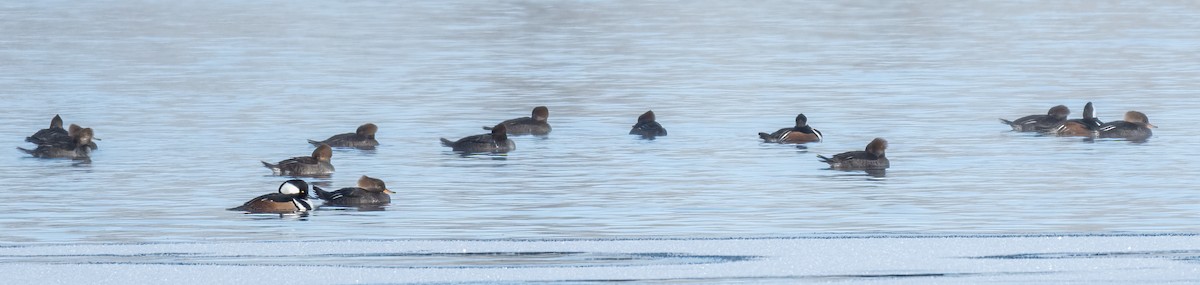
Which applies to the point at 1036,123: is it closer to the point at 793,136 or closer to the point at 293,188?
the point at 793,136

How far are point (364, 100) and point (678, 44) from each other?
2078cm

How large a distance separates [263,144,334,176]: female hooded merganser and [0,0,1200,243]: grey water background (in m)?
0.19

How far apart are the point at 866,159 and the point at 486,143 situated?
468 centimetres

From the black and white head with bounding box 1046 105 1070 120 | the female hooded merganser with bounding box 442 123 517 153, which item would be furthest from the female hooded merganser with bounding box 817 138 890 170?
the black and white head with bounding box 1046 105 1070 120

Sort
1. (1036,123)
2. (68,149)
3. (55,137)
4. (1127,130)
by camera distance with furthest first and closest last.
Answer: (1036,123) < (1127,130) < (55,137) < (68,149)

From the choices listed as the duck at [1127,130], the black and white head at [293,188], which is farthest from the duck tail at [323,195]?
the duck at [1127,130]

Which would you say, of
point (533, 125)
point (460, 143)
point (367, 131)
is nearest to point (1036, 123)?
point (533, 125)

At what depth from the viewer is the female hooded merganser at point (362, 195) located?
765 inches

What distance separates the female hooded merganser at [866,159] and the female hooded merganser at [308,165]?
5.11 m

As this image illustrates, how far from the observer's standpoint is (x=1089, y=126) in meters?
27.7

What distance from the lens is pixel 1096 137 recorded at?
2758 cm

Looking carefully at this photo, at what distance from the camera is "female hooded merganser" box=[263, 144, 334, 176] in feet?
73.9

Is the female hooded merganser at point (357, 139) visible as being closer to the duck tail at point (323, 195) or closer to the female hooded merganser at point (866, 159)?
the female hooded merganser at point (866, 159)

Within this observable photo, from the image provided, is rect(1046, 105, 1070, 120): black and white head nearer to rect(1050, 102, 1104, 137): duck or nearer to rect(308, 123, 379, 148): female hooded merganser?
rect(1050, 102, 1104, 137): duck
